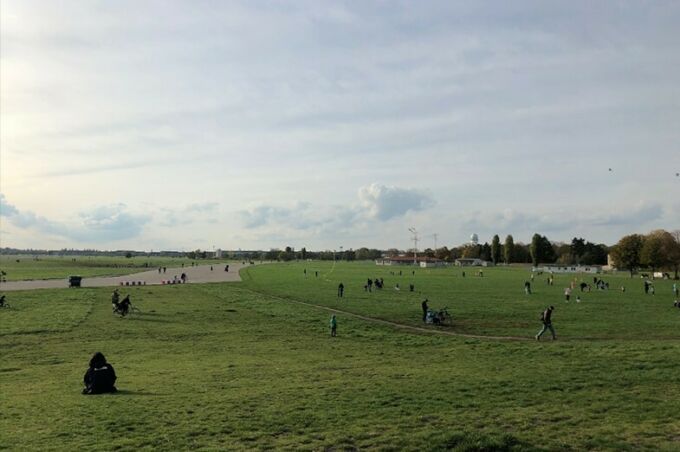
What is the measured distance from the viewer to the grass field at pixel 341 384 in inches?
447

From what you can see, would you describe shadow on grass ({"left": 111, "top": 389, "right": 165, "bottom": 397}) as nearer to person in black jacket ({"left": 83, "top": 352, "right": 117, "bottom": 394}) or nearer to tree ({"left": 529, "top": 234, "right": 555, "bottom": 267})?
person in black jacket ({"left": 83, "top": 352, "right": 117, "bottom": 394})

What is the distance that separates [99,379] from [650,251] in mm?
116416

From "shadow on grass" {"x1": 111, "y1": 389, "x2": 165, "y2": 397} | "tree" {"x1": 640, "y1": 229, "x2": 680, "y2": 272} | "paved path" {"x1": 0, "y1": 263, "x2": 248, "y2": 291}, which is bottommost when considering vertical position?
"shadow on grass" {"x1": 111, "y1": 389, "x2": 165, "y2": 397}

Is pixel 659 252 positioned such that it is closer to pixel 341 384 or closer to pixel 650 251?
pixel 650 251

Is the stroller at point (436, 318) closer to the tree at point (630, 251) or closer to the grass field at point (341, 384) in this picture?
the grass field at point (341, 384)

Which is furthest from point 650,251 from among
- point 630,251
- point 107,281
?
point 107,281

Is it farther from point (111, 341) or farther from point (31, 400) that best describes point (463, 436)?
point (111, 341)

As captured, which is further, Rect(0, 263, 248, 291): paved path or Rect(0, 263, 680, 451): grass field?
Rect(0, 263, 248, 291): paved path

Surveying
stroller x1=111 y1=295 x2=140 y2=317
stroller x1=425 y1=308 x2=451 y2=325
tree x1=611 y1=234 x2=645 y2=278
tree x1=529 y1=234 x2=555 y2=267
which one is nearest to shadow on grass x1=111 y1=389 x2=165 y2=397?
stroller x1=425 y1=308 x2=451 y2=325

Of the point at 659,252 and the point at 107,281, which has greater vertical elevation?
the point at 659,252

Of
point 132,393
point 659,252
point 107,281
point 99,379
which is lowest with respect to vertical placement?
point 132,393

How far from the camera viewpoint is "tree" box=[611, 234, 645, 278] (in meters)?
118

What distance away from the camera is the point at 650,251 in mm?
109812

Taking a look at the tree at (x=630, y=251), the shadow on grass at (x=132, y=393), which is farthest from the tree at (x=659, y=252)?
the shadow on grass at (x=132, y=393)
